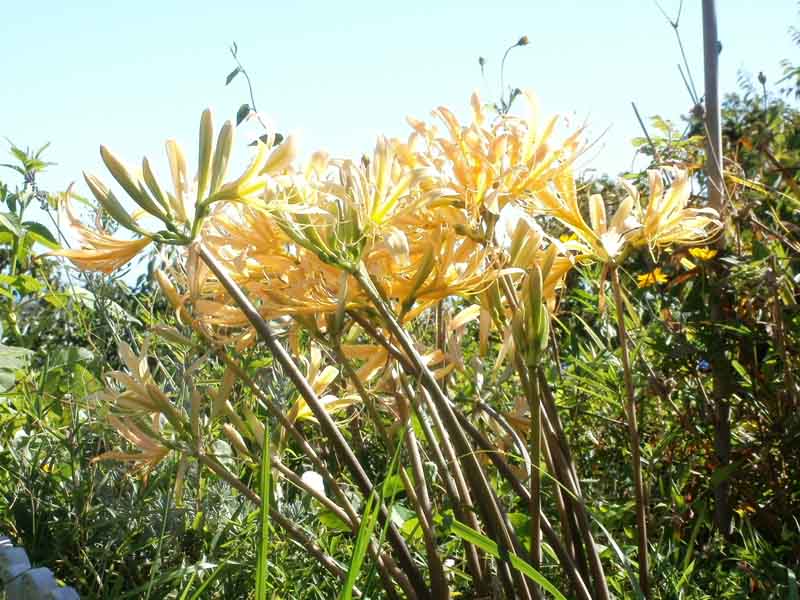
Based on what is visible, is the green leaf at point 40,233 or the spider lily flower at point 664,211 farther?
the green leaf at point 40,233

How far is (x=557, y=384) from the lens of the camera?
101 inches

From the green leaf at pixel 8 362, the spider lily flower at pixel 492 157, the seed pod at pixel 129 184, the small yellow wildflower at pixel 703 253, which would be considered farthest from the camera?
Result: the small yellow wildflower at pixel 703 253

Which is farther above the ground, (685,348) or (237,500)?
(685,348)

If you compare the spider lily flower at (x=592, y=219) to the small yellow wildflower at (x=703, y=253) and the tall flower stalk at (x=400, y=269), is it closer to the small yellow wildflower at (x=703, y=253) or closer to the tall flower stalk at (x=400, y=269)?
the tall flower stalk at (x=400, y=269)

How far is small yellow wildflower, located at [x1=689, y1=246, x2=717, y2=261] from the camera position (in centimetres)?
223

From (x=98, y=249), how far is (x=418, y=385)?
45 cm

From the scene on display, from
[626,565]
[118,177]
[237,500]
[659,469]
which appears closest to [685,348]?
[659,469]

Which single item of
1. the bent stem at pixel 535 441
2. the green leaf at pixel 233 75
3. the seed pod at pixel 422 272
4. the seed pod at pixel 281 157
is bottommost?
the bent stem at pixel 535 441

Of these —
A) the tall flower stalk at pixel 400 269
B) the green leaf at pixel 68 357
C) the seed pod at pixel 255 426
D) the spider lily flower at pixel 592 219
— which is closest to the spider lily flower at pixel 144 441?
the tall flower stalk at pixel 400 269

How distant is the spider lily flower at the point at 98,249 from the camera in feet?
4.00

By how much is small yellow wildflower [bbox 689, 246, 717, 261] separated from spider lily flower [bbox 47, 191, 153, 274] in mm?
1456

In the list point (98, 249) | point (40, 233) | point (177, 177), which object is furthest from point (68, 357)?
point (177, 177)

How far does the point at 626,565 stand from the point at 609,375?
3.01 feet

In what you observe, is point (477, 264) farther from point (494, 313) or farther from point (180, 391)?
point (180, 391)
